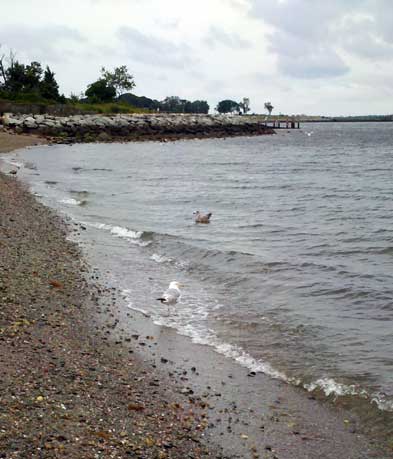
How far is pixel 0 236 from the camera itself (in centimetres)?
1372

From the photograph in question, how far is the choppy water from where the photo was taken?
8.88 m

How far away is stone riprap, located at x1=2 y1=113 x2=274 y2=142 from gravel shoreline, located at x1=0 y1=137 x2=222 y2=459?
5975cm

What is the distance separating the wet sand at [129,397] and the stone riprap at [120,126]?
60115 millimetres

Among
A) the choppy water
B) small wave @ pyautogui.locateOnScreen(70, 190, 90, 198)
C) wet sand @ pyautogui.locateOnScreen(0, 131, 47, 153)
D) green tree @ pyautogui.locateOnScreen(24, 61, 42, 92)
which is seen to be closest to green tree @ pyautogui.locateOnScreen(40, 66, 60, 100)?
green tree @ pyautogui.locateOnScreen(24, 61, 42, 92)

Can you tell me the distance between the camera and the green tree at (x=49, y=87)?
9242 centimetres

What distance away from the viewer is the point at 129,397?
659 centimetres

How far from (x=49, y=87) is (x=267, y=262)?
285ft

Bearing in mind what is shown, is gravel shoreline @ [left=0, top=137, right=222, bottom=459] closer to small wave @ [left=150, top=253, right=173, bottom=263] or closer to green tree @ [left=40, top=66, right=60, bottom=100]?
small wave @ [left=150, top=253, right=173, bottom=263]

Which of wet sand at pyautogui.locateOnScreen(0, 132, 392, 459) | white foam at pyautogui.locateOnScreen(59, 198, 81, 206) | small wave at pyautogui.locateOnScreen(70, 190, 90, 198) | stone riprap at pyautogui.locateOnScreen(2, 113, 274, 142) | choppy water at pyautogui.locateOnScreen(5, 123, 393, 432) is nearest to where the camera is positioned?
wet sand at pyautogui.locateOnScreen(0, 132, 392, 459)

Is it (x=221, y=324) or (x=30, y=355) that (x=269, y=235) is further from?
(x=30, y=355)

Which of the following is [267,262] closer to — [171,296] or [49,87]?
[171,296]

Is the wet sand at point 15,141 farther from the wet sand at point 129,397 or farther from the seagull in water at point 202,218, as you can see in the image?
the wet sand at point 129,397

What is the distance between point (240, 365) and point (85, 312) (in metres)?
2.89

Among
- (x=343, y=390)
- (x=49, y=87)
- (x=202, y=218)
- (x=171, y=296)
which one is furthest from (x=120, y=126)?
(x=343, y=390)
